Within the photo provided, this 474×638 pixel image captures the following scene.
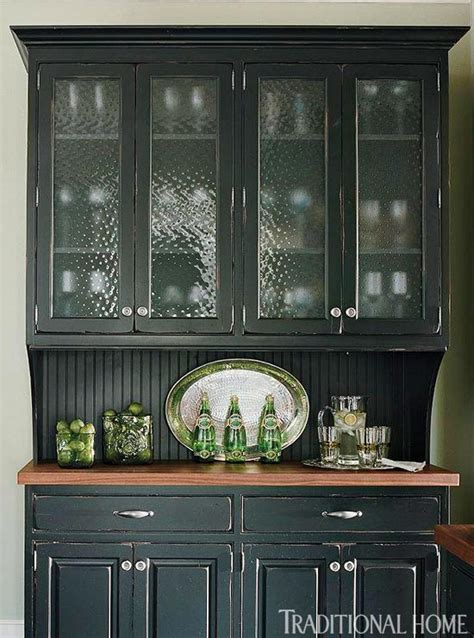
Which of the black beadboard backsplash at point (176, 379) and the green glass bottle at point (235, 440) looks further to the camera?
the black beadboard backsplash at point (176, 379)

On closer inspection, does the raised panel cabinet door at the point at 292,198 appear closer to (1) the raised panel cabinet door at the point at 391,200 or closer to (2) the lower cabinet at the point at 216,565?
A: (1) the raised panel cabinet door at the point at 391,200

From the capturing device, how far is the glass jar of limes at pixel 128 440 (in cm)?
314

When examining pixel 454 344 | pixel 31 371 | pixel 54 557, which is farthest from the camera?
pixel 454 344

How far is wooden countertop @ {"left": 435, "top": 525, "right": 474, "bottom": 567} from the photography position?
6.59 feet

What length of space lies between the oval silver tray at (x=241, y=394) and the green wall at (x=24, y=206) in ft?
1.87

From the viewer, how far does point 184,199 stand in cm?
304

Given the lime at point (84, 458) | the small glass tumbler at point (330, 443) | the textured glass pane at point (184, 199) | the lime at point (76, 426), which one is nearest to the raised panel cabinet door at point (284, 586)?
the small glass tumbler at point (330, 443)

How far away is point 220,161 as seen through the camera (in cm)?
304

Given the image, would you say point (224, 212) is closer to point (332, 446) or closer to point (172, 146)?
point (172, 146)

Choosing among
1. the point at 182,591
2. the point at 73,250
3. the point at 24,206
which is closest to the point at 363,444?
the point at 182,591

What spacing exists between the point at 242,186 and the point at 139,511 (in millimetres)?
1156

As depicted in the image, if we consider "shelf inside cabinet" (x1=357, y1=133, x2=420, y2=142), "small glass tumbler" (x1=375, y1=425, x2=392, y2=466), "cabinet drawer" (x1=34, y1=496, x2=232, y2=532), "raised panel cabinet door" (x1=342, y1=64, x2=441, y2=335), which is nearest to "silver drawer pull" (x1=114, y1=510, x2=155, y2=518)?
"cabinet drawer" (x1=34, y1=496, x2=232, y2=532)

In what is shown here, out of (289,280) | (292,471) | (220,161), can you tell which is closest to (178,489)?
(292,471)

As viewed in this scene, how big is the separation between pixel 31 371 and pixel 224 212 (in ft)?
2.92
